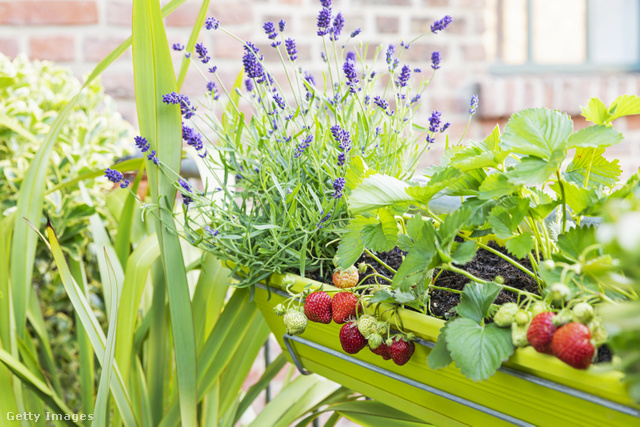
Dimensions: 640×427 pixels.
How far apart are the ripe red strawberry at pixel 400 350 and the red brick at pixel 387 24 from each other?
1.56 meters

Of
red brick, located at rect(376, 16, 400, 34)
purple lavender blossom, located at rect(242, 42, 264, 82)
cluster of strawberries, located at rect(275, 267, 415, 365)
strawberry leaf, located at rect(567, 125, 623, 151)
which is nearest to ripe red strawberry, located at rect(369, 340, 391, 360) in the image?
cluster of strawberries, located at rect(275, 267, 415, 365)

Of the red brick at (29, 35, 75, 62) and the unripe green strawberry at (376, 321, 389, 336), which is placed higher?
the red brick at (29, 35, 75, 62)

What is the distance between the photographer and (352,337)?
47 cm

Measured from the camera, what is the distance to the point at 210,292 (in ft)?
2.58

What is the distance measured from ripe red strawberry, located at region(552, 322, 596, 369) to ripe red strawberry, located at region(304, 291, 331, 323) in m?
0.22

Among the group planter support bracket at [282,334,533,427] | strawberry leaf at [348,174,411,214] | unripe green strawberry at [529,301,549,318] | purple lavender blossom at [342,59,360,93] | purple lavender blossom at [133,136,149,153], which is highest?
purple lavender blossom at [342,59,360,93]

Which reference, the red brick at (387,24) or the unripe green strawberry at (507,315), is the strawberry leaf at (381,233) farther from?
the red brick at (387,24)

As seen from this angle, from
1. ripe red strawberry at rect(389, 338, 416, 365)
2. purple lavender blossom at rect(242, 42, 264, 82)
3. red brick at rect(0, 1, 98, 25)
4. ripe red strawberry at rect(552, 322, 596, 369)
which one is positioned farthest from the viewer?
red brick at rect(0, 1, 98, 25)

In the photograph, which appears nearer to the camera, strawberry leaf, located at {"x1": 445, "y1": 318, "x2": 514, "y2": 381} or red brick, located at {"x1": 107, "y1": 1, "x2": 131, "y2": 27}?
strawberry leaf, located at {"x1": 445, "y1": 318, "x2": 514, "y2": 381}

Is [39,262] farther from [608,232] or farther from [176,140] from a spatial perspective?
[608,232]

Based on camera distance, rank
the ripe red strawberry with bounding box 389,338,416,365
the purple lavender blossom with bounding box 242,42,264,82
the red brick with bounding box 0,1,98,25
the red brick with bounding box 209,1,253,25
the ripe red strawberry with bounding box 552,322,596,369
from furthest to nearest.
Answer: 1. the red brick with bounding box 209,1,253,25
2. the red brick with bounding box 0,1,98,25
3. the purple lavender blossom with bounding box 242,42,264,82
4. the ripe red strawberry with bounding box 389,338,416,365
5. the ripe red strawberry with bounding box 552,322,596,369

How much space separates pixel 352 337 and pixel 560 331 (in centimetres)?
19

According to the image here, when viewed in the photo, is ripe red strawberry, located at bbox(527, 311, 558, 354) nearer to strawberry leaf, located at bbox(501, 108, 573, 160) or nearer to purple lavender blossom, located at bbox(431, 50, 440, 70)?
strawberry leaf, located at bbox(501, 108, 573, 160)

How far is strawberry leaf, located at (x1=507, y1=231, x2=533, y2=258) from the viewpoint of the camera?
15.7 inches
